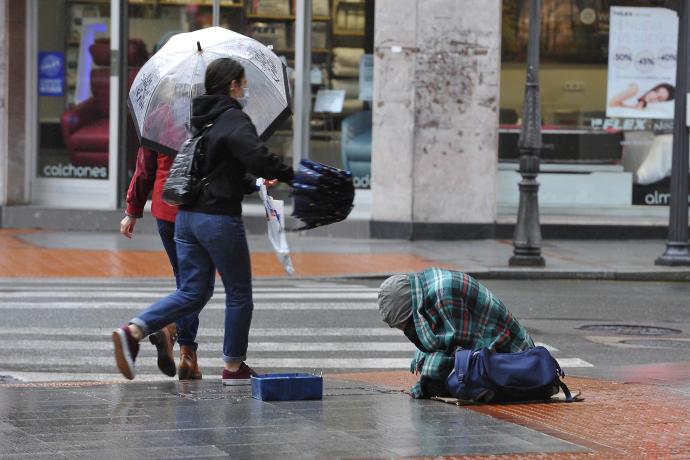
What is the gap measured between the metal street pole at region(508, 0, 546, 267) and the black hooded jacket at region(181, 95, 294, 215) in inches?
364

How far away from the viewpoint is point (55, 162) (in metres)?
20.7

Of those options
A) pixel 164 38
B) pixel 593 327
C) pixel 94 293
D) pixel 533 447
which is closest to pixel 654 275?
pixel 593 327

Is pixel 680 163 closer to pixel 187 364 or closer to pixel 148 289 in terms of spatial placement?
pixel 148 289

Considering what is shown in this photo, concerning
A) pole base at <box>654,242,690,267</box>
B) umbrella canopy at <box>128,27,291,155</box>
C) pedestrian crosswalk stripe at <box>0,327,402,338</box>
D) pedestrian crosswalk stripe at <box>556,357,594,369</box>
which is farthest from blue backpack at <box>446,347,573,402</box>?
pole base at <box>654,242,690,267</box>

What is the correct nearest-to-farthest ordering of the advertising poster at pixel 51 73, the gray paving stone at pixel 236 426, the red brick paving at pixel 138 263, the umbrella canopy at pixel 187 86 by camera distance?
the gray paving stone at pixel 236 426, the umbrella canopy at pixel 187 86, the red brick paving at pixel 138 263, the advertising poster at pixel 51 73

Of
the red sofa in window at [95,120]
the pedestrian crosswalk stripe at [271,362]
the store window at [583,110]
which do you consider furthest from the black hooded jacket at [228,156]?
the red sofa in window at [95,120]

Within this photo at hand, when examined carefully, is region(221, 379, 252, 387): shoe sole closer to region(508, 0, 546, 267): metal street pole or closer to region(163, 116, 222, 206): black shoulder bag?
region(163, 116, 222, 206): black shoulder bag

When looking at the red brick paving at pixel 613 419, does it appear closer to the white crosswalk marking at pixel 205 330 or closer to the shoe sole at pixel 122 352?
the shoe sole at pixel 122 352

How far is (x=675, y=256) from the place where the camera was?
1684 centimetres

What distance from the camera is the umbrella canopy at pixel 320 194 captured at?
7.43 metres

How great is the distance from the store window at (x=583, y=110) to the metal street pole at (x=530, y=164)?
10.3 feet

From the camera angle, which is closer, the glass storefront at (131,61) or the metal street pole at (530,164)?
the metal street pole at (530,164)

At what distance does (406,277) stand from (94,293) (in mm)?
6545

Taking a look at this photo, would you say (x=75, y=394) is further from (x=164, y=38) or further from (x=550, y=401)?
(x=164, y=38)
